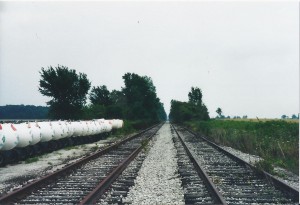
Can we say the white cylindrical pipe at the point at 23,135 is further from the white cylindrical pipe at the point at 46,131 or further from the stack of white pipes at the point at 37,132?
the white cylindrical pipe at the point at 46,131

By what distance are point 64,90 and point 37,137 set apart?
3420 centimetres

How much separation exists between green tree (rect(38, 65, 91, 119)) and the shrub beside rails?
22413 millimetres

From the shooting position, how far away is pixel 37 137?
16.5 m

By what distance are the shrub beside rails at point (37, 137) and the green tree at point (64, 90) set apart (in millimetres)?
22413

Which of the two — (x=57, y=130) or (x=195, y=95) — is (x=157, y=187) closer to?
(x=57, y=130)

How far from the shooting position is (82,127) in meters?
24.0

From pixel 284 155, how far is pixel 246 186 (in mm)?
7125

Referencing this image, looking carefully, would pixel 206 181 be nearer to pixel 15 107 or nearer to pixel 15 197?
pixel 15 197

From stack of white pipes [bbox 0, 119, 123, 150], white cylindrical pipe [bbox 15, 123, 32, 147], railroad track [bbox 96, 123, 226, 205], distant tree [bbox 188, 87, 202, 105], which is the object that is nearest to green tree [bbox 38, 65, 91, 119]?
stack of white pipes [bbox 0, 119, 123, 150]

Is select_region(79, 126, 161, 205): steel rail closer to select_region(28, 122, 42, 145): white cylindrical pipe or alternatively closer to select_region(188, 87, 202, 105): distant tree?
select_region(28, 122, 42, 145): white cylindrical pipe

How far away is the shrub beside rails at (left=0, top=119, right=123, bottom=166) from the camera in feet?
45.5

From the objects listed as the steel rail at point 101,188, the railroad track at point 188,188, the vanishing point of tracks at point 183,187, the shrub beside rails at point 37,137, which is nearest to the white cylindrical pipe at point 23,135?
the shrub beside rails at point 37,137

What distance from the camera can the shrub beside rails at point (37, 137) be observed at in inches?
546

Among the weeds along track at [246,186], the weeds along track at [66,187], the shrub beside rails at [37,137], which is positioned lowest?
the weeds along track at [246,186]
